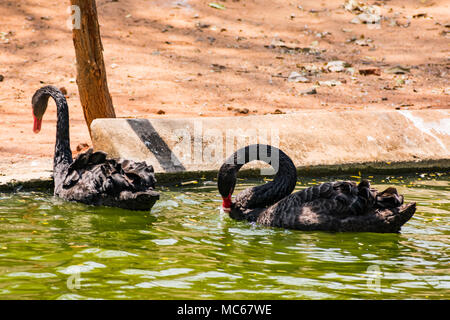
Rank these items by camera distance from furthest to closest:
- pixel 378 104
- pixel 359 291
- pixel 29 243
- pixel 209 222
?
pixel 378 104 → pixel 209 222 → pixel 29 243 → pixel 359 291

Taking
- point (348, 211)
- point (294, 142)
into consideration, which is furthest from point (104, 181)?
point (294, 142)

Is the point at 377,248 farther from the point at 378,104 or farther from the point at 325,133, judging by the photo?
the point at 378,104

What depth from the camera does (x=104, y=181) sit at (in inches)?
240

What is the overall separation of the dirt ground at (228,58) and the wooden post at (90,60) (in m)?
1.04

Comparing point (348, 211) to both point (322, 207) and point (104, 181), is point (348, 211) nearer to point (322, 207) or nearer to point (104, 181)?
point (322, 207)

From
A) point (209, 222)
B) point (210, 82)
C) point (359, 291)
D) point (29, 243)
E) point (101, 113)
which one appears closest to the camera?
point (359, 291)

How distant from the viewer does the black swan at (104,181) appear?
5.95 m

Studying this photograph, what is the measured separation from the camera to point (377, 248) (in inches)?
198

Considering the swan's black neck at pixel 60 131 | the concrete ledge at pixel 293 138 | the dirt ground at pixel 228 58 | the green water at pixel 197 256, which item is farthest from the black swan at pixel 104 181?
the dirt ground at pixel 228 58

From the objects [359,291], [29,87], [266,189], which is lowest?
[359,291]

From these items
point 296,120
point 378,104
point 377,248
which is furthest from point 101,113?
point 378,104

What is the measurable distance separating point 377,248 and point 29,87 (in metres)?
8.70

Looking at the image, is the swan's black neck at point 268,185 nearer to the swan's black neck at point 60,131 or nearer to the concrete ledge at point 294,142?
the concrete ledge at point 294,142

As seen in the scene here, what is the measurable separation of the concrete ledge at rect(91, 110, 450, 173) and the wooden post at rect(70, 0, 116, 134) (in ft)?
1.41
